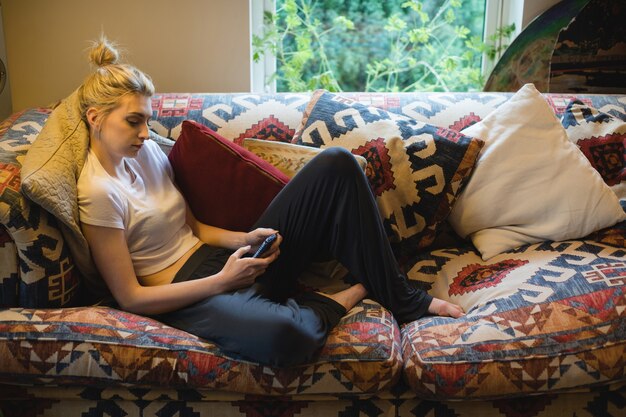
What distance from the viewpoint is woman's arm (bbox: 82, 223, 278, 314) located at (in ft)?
5.41

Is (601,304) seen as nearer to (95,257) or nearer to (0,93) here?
(95,257)

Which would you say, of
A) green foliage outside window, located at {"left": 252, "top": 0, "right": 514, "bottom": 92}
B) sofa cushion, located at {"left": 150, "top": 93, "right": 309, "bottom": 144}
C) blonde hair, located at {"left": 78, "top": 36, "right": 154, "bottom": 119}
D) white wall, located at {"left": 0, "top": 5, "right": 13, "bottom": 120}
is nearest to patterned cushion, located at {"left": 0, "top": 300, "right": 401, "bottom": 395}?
blonde hair, located at {"left": 78, "top": 36, "right": 154, "bottom": 119}

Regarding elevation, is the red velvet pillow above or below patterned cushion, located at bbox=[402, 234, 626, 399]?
above

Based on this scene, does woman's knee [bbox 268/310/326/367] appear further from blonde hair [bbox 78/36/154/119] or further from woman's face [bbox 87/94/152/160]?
blonde hair [bbox 78/36/154/119]

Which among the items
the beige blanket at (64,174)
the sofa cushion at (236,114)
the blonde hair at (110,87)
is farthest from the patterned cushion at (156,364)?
the sofa cushion at (236,114)

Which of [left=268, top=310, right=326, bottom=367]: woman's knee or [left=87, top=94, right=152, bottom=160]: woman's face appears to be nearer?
[left=268, top=310, right=326, bottom=367]: woman's knee

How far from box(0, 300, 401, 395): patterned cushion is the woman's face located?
46 cm

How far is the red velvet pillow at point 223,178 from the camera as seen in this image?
193 cm

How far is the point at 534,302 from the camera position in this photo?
5.58 ft

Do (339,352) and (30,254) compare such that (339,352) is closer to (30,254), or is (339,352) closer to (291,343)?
(291,343)

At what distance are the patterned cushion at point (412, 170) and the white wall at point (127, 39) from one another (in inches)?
32.7

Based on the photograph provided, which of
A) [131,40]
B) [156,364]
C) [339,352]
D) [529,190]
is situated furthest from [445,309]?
[131,40]

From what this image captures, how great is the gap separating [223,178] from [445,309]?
76cm

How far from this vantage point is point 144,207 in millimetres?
1771
